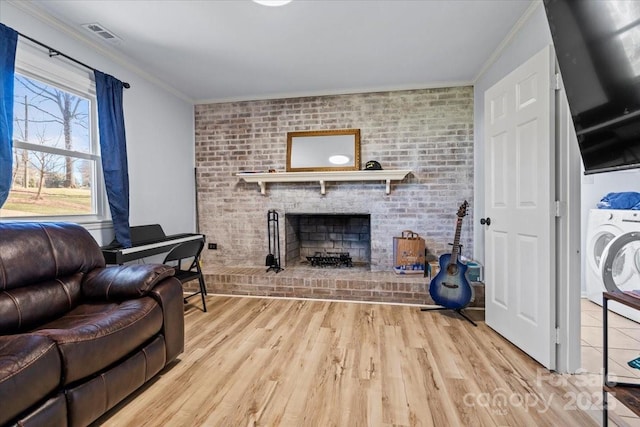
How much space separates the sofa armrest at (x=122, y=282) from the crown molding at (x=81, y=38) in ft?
6.62

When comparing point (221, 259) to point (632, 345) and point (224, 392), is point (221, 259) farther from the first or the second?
point (632, 345)

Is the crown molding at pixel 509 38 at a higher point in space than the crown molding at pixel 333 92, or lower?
lower

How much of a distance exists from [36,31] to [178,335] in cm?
255

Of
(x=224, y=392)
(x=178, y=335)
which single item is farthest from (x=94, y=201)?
(x=224, y=392)

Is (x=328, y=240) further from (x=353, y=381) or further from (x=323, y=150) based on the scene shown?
(x=353, y=381)

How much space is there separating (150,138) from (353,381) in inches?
131

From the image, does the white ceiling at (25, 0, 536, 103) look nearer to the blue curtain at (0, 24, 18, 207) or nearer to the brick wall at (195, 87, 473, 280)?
the brick wall at (195, 87, 473, 280)

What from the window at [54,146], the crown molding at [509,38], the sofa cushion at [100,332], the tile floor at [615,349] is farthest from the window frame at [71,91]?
the tile floor at [615,349]

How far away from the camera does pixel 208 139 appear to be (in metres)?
4.16

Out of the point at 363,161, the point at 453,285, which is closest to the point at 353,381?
the point at 453,285

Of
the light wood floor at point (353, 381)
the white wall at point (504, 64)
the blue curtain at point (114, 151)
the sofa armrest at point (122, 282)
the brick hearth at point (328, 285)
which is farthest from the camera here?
the brick hearth at point (328, 285)

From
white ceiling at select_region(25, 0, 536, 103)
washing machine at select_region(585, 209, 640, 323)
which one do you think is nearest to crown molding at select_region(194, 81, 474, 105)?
white ceiling at select_region(25, 0, 536, 103)

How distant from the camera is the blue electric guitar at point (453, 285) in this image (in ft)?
8.93

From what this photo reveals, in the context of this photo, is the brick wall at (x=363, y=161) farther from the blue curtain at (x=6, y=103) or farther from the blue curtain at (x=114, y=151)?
the blue curtain at (x=6, y=103)
